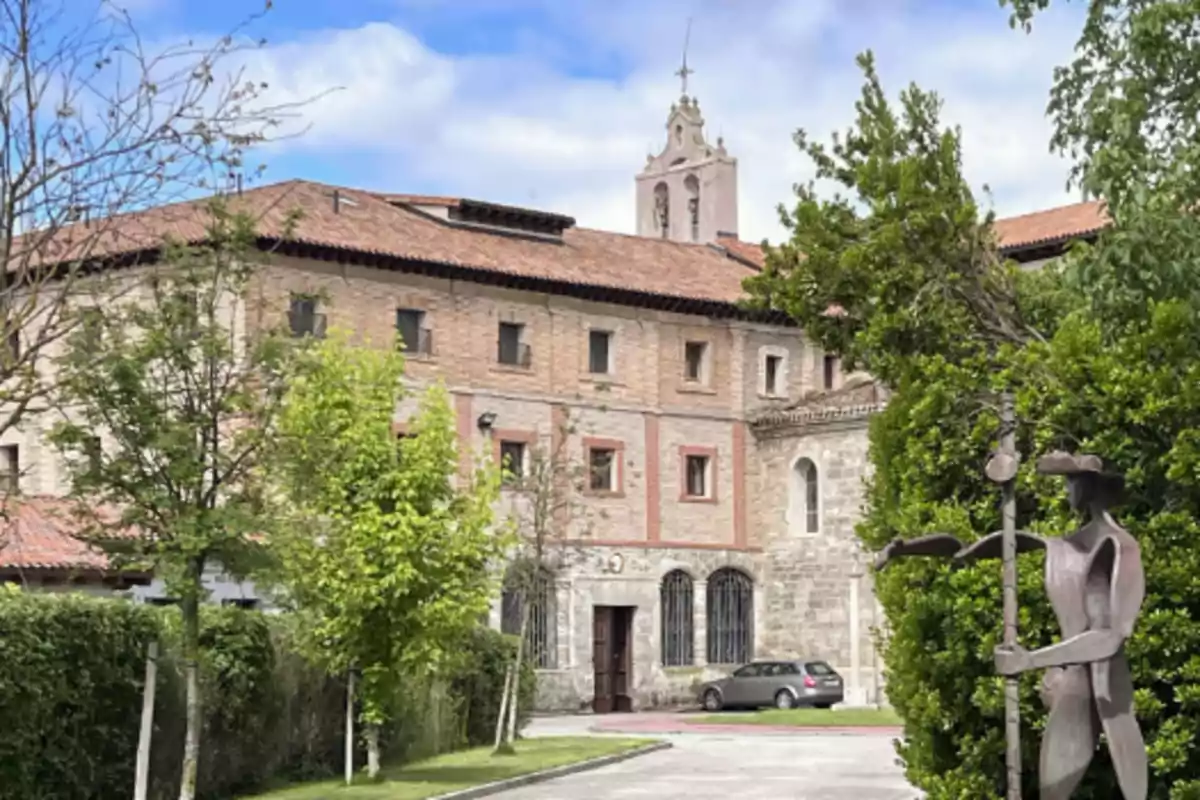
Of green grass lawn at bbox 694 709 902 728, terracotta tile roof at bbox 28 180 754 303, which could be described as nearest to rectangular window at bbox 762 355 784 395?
terracotta tile roof at bbox 28 180 754 303

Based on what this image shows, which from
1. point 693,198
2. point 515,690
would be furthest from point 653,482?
point 693,198

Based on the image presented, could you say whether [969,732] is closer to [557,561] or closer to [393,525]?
[393,525]

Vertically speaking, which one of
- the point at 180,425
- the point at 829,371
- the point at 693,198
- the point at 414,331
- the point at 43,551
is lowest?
the point at 43,551

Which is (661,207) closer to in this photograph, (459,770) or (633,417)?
(633,417)

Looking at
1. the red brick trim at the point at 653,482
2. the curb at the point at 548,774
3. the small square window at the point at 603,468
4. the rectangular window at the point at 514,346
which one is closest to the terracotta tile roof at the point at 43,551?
the curb at the point at 548,774

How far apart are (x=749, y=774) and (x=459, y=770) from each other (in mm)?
3919

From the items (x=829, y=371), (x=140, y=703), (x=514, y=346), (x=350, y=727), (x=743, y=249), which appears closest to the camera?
(x=140, y=703)

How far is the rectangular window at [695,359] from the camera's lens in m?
49.1

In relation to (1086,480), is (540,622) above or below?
above

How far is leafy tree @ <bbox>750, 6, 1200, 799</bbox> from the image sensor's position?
14391 millimetres

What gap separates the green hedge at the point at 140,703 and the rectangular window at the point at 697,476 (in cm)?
2097

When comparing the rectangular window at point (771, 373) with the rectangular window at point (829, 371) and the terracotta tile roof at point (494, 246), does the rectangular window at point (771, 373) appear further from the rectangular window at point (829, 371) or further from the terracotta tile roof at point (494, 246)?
the terracotta tile roof at point (494, 246)

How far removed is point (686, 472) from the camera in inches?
1923

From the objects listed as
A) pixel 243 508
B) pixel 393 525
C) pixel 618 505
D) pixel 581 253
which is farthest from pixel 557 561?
pixel 243 508
